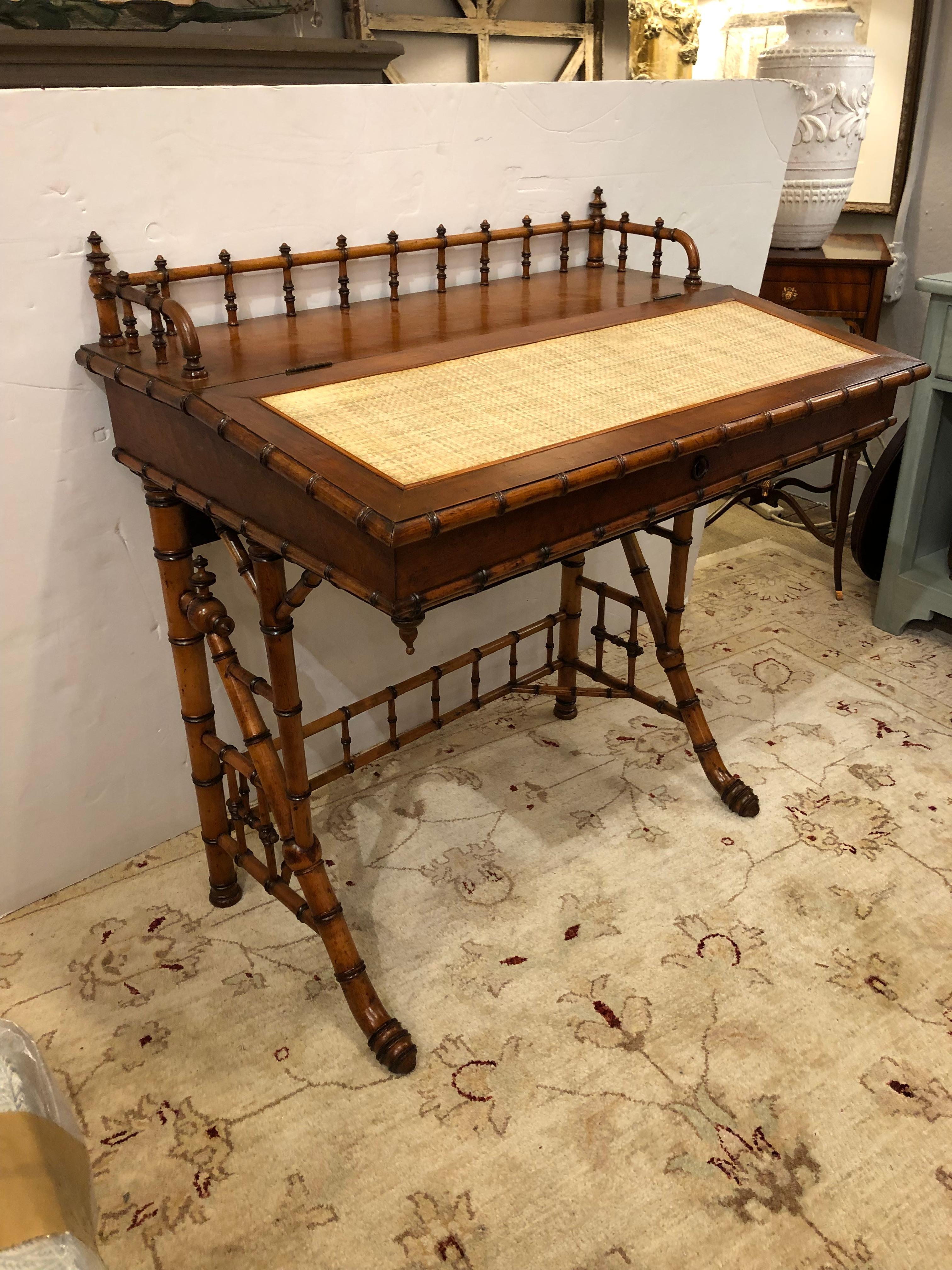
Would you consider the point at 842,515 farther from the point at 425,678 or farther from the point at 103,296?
the point at 103,296

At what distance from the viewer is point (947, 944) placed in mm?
1882

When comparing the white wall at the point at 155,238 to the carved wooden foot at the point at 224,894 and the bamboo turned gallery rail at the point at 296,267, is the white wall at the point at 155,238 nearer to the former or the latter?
the bamboo turned gallery rail at the point at 296,267

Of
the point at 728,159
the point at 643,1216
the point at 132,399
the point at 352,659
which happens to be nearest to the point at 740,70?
the point at 728,159

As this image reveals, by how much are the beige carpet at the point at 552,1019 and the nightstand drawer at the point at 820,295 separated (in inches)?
55.8

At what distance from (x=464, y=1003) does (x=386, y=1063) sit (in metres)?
0.19

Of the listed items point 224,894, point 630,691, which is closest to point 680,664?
point 630,691

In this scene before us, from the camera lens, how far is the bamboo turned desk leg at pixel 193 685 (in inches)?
66.2

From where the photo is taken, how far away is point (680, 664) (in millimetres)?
2229

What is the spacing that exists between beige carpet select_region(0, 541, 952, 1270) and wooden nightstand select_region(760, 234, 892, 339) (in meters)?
1.41

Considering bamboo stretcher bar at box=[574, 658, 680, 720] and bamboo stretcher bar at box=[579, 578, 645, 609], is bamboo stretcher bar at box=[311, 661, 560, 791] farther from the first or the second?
bamboo stretcher bar at box=[579, 578, 645, 609]

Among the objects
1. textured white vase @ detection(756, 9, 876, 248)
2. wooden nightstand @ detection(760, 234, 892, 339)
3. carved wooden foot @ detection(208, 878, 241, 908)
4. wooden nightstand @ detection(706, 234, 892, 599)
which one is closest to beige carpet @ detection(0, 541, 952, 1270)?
carved wooden foot @ detection(208, 878, 241, 908)

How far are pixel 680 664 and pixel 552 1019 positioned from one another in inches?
32.6

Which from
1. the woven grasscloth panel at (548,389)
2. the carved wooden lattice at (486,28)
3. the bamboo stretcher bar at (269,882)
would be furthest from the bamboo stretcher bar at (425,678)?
the carved wooden lattice at (486,28)

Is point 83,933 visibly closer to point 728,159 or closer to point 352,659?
point 352,659
